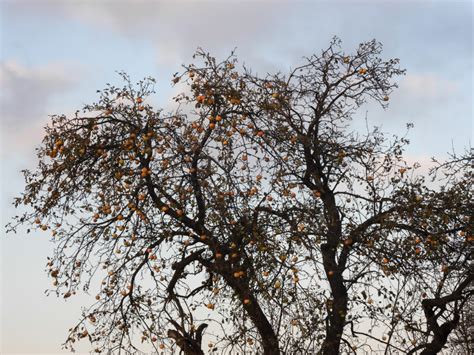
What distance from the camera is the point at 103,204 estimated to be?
888cm

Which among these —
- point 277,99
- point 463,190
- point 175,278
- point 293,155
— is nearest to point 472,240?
point 463,190

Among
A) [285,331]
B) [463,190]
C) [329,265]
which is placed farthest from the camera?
[463,190]

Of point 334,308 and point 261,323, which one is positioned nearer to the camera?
point 261,323

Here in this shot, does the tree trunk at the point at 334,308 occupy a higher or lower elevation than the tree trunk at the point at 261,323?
higher

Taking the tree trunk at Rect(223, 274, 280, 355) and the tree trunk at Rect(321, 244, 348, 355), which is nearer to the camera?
the tree trunk at Rect(223, 274, 280, 355)

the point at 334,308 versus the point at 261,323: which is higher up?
the point at 334,308

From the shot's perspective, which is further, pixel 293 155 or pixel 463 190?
pixel 463 190

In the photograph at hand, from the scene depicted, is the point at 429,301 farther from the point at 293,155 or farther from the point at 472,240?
the point at 293,155

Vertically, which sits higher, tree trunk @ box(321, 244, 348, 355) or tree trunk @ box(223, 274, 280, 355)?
tree trunk @ box(321, 244, 348, 355)

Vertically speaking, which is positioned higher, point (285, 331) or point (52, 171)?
point (52, 171)

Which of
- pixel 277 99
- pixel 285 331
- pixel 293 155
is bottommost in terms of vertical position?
pixel 285 331

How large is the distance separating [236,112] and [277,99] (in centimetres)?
98

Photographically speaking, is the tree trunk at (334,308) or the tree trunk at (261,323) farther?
the tree trunk at (334,308)

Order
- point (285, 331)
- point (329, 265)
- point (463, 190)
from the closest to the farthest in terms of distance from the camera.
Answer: point (285, 331) → point (329, 265) → point (463, 190)
